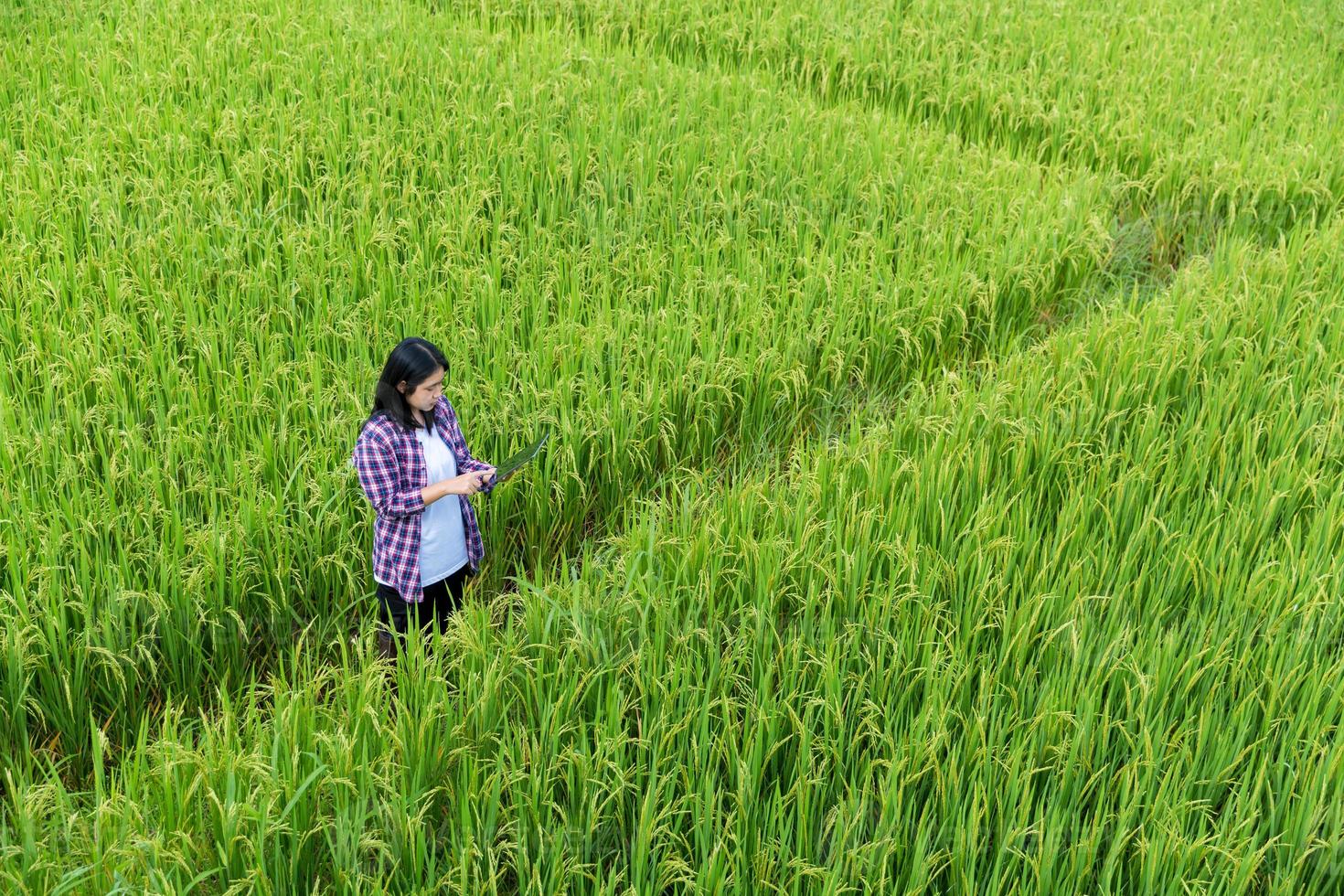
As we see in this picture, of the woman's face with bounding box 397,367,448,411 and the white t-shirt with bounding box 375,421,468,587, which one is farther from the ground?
the woman's face with bounding box 397,367,448,411

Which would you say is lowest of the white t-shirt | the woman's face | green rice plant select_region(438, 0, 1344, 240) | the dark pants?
the dark pants

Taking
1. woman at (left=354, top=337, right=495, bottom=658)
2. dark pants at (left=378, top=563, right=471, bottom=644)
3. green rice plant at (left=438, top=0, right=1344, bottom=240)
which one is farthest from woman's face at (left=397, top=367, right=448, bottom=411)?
green rice plant at (left=438, top=0, right=1344, bottom=240)

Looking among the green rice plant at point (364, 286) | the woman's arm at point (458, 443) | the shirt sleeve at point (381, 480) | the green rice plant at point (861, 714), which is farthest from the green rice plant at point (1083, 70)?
the shirt sleeve at point (381, 480)

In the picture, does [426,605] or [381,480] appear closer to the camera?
[381,480]

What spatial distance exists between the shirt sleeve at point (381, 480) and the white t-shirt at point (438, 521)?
10cm

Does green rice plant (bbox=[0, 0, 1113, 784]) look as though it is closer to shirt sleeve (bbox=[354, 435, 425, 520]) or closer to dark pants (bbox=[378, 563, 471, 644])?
dark pants (bbox=[378, 563, 471, 644])

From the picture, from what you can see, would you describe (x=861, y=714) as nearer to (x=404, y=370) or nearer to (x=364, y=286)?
(x=404, y=370)

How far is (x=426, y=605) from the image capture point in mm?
3387

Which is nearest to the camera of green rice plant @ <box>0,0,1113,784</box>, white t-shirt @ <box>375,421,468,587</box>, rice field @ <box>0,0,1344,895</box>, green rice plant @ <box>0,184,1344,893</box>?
green rice plant @ <box>0,184,1344,893</box>

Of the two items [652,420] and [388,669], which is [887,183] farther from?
[388,669]

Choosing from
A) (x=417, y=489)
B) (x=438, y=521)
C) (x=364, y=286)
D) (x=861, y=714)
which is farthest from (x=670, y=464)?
(x=364, y=286)

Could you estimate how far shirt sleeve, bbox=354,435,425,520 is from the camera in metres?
3.10

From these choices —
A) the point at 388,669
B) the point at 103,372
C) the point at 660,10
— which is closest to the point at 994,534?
the point at 388,669

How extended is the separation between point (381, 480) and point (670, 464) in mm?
1396
